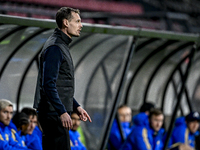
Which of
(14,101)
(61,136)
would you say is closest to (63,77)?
(61,136)

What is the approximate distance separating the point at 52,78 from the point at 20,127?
2.26 metres

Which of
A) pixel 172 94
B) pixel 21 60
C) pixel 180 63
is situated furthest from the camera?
pixel 172 94

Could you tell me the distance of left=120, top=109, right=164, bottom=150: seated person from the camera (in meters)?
6.35

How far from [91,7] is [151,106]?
13.3m

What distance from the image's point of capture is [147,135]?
641 cm

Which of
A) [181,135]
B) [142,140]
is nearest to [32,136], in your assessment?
[142,140]

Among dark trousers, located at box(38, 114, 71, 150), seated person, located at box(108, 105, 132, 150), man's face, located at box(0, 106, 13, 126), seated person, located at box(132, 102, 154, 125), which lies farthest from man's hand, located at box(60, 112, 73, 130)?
seated person, located at box(108, 105, 132, 150)

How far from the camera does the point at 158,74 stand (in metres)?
7.95

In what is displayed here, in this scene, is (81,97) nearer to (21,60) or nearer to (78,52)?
(78,52)

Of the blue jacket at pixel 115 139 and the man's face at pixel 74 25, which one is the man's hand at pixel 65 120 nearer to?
the man's face at pixel 74 25

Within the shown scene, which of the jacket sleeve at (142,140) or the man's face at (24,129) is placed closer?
the man's face at (24,129)

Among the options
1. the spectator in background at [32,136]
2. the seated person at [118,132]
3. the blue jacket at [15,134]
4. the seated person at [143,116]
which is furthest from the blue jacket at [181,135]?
the blue jacket at [15,134]

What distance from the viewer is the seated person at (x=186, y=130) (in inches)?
285

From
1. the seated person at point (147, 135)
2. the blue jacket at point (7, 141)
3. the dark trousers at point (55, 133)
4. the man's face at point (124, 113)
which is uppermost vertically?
the man's face at point (124, 113)
